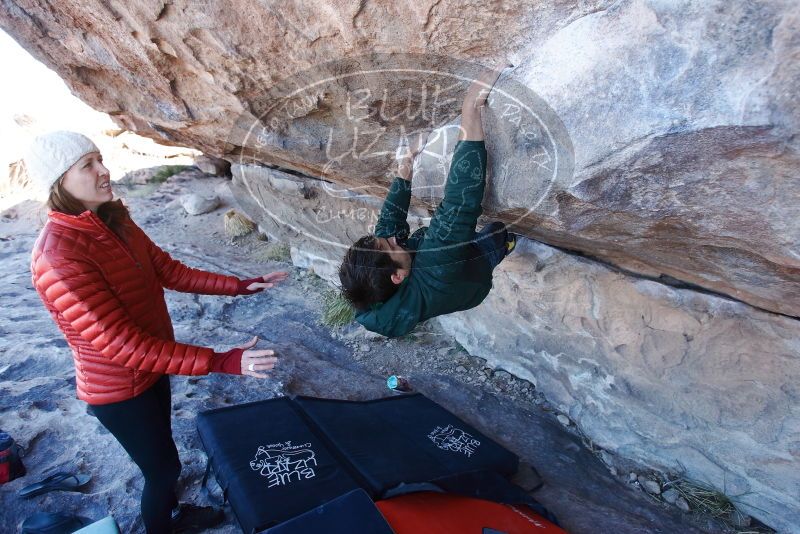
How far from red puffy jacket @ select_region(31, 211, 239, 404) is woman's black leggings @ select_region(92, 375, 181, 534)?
0.06m

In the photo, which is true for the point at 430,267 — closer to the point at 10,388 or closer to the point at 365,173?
the point at 365,173

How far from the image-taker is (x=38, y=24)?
2.67m

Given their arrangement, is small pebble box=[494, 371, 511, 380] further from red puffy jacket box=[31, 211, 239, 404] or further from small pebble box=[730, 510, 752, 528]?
red puffy jacket box=[31, 211, 239, 404]

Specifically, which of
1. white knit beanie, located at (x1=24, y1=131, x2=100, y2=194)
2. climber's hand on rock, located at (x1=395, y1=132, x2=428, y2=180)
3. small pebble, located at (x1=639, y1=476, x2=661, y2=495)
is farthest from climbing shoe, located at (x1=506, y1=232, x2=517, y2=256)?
white knit beanie, located at (x1=24, y1=131, x2=100, y2=194)

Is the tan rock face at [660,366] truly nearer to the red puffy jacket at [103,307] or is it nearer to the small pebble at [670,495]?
the small pebble at [670,495]

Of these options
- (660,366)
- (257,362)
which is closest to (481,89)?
(257,362)

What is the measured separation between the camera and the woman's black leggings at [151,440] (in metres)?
1.69

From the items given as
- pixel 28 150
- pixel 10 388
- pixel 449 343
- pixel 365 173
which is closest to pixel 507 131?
pixel 365 173

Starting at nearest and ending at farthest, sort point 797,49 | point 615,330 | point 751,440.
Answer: point 797,49
point 751,440
point 615,330

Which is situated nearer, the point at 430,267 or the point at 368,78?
the point at 430,267

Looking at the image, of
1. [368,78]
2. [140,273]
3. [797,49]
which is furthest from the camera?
[368,78]

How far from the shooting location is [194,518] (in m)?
2.21

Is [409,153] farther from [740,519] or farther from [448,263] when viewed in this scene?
[740,519]

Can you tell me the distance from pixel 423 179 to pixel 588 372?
5.06ft
